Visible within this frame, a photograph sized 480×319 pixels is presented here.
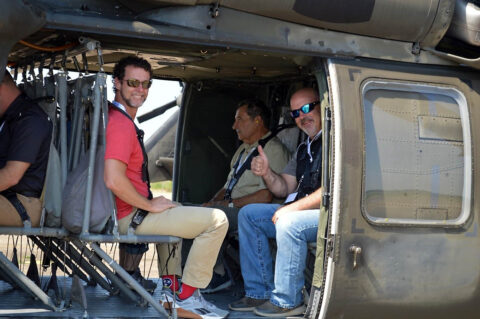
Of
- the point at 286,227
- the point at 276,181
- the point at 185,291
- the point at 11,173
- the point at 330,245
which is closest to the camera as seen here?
the point at 11,173

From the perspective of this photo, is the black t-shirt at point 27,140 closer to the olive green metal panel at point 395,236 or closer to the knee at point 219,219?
the knee at point 219,219

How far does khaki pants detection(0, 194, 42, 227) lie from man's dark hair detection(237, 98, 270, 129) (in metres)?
2.26

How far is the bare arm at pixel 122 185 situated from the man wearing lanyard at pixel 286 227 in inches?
32.9

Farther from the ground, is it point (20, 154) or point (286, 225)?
point (20, 154)

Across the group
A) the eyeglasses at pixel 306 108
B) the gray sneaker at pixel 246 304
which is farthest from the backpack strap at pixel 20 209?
the eyeglasses at pixel 306 108

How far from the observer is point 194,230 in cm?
450

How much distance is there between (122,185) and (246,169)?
177cm

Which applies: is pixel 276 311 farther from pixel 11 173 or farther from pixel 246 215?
pixel 11 173

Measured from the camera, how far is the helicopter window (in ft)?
14.8

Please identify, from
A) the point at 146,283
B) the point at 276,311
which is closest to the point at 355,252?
the point at 276,311

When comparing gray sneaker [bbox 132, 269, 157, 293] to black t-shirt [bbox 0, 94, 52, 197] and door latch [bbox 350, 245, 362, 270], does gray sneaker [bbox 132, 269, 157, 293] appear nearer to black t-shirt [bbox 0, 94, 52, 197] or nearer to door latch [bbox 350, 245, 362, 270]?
black t-shirt [bbox 0, 94, 52, 197]

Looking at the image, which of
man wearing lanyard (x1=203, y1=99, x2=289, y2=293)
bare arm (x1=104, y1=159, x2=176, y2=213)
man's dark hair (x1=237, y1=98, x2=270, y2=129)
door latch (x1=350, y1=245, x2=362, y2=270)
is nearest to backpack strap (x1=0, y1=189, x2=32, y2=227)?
bare arm (x1=104, y1=159, x2=176, y2=213)

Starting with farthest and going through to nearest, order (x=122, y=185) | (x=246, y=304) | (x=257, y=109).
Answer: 1. (x=257, y=109)
2. (x=246, y=304)
3. (x=122, y=185)

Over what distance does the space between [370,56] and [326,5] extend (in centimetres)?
44
